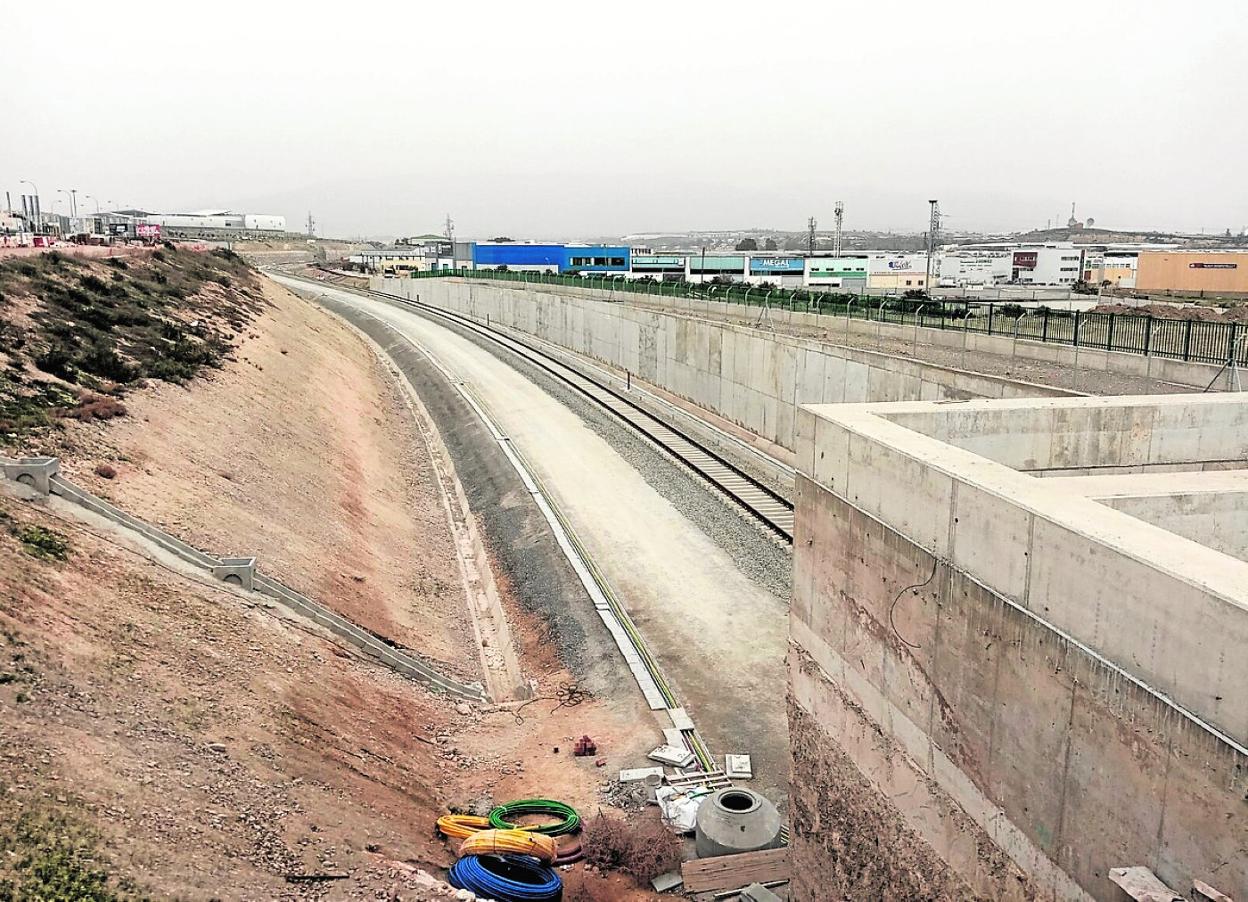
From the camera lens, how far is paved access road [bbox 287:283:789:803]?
15594mm

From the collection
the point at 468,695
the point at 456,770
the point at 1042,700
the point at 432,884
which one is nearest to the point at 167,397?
the point at 468,695

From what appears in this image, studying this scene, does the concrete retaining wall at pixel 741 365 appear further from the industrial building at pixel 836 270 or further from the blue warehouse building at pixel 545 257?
the blue warehouse building at pixel 545 257

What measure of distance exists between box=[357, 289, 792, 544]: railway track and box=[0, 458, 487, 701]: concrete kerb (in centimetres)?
999

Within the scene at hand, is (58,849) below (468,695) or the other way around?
the other way around

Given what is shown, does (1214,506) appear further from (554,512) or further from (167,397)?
(167,397)

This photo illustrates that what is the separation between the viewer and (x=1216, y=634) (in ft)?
20.3

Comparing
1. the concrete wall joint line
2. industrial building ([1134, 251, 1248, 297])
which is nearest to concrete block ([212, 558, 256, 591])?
the concrete wall joint line

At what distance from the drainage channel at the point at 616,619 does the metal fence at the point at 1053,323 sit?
42.6 ft

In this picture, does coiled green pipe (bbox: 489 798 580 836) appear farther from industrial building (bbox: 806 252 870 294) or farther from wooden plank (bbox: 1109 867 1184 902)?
industrial building (bbox: 806 252 870 294)

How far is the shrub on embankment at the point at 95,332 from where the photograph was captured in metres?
21.6

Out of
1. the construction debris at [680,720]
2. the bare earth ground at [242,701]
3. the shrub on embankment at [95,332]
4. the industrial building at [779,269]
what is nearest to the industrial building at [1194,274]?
the industrial building at [779,269]

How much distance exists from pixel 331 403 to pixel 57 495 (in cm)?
2204

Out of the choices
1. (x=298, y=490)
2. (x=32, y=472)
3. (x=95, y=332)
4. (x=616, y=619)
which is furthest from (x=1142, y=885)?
(x=95, y=332)

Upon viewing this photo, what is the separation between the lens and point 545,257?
129250 mm
